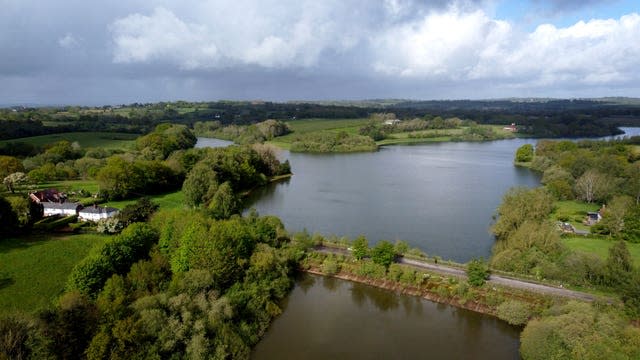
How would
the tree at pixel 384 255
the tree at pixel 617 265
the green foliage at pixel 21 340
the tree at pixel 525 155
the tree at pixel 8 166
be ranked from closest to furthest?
the green foliage at pixel 21 340
the tree at pixel 617 265
the tree at pixel 384 255
the tree at pixel 8 166
the tree at pixel 525 155

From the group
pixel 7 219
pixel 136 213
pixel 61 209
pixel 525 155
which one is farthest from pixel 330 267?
pixel 525 155

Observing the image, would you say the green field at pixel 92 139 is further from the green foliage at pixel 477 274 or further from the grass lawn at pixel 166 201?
the green foliage at pixel 477 274

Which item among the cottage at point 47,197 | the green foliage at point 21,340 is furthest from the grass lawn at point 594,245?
the cottage at point 47,197

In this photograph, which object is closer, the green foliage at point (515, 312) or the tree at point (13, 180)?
the green foliage at point (515, 312)

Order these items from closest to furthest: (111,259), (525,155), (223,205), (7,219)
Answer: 1. (111,259)
2. (7,219)
3. (223,205)
4. (525,155)

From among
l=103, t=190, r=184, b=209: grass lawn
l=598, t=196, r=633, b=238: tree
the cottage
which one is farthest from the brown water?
the cottage

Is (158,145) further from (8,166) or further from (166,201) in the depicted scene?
(166,201)
